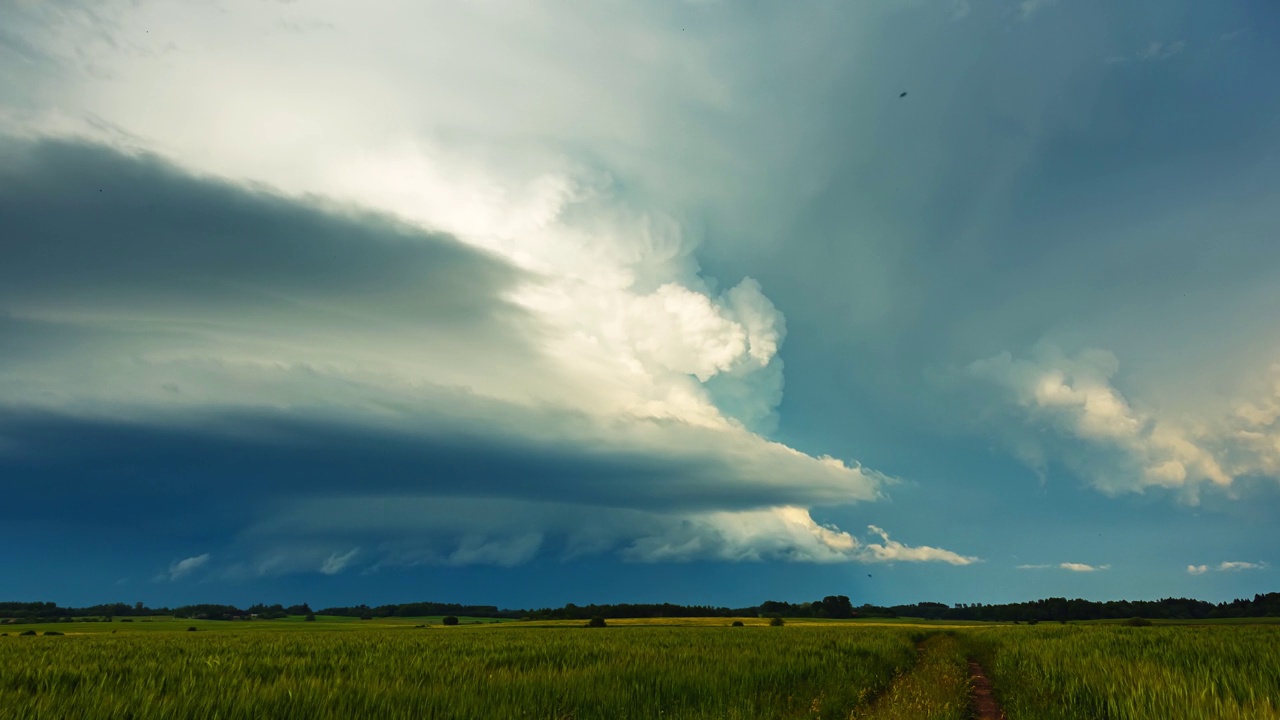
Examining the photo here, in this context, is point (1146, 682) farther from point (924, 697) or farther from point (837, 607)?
point (837, 607)

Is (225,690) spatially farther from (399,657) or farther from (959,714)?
(959,714)

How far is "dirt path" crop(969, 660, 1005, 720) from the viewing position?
605 inches

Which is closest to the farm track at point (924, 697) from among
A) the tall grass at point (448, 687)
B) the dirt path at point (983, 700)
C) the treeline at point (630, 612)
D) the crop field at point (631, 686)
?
the crop field at point (631, 686)

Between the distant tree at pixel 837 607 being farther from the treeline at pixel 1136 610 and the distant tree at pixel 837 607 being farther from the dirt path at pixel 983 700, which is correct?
the dirt path at pixel 983 700

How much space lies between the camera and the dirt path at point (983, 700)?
15.4 m

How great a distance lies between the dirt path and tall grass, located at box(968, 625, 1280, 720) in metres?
0.36

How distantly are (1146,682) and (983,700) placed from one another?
27.9ft

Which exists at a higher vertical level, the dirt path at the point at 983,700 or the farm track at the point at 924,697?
the farm track at the point at 924,697

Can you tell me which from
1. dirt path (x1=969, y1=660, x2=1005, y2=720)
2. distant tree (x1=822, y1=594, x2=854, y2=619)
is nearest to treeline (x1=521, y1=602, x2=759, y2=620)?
distant tree (x1=822, y1=594, x2=854, y2=619)

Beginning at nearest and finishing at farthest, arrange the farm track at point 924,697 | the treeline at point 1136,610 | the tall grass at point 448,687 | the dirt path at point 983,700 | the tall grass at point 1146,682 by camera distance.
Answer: the tall grass at point 448,687 → the tall grass at point 1146,682 → the farm track at point 924,697 → the dirt path at point 983,700 → the treeline at point 1136,610

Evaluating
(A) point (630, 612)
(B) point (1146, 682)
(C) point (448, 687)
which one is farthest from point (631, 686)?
(A) point (630, 612)

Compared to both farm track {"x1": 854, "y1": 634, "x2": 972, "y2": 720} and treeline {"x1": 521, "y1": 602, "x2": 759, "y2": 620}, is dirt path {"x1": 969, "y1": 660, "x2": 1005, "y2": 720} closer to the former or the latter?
farm track {"x1": 854, "y1": 634, "x2": 972, "y2": 720}

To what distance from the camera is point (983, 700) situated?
18.6 m

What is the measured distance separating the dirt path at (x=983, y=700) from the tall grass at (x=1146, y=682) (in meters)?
0.36
